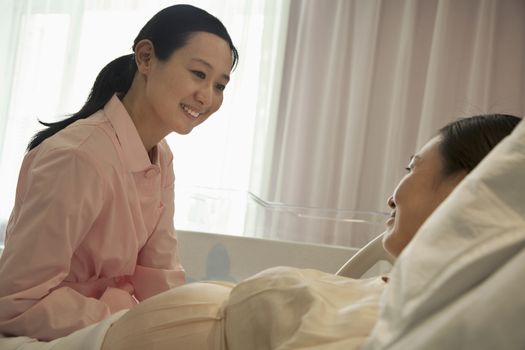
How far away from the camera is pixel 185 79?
5.10 feet

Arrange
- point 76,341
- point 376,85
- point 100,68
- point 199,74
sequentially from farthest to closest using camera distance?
point 100,68
point 376,85
point 199,74
point 76,341

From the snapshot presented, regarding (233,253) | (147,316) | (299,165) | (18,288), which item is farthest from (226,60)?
(299,165)

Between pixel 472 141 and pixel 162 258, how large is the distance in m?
0.88

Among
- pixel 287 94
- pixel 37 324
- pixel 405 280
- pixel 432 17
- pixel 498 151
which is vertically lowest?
pixel 37 324

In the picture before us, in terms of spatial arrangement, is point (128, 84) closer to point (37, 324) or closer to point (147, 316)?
point (37, 324)

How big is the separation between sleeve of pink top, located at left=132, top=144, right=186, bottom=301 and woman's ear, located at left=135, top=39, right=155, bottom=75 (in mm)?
203

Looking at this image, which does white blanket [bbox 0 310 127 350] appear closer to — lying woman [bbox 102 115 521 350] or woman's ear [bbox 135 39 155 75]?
lying woman [bbox 102 115 521 350]

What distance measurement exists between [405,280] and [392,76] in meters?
2.77

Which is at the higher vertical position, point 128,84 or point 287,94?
point 287,94

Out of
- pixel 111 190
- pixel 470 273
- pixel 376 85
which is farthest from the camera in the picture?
pixel 376 85

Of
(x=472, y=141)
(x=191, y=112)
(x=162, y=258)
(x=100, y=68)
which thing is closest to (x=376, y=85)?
(x=100, y=68)

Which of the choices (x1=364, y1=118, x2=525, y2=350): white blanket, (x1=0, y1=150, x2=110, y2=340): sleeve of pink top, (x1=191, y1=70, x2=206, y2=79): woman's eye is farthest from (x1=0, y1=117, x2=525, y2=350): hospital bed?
(x1=191, y1=70, x2=206, y2=79): woman's eye

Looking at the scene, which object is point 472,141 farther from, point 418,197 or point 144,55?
point 144,55

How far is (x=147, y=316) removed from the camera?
0.90 meters
